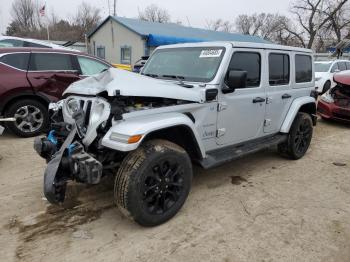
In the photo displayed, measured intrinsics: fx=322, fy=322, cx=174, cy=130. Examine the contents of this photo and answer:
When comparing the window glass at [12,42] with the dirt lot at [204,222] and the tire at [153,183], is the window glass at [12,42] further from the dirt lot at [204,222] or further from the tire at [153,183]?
the tire at [153,183]

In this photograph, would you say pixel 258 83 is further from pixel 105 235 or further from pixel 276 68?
pixel 105 235

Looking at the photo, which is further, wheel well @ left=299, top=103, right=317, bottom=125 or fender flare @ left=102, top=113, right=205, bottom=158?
wheel well @ left=299, top=103, right=317, bottom=125

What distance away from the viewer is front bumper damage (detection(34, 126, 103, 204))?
2828mm

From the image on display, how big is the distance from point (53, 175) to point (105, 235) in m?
0.80

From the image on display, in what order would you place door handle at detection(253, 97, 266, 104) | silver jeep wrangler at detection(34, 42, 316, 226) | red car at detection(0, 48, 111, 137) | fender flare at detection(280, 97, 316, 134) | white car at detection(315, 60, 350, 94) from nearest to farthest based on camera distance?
silver jeep wrangler at detection(34, 42, 316, 226) → door handle at detection(253, 97, 266, 104) → fender flare at detection(280, 97, 316, 134) → red car at detection(0, 48, 111, 137) → white car at detection(315, 60, 350, 94)

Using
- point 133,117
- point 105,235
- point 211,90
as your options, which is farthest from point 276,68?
point 105,235

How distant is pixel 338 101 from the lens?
8.62 m

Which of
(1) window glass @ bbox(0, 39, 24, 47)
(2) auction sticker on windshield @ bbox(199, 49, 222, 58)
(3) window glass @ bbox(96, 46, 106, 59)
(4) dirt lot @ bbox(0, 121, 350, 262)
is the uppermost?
(3) window glass @ bbox(96, 46, 106, 59)

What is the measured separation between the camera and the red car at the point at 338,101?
8383 millimetres

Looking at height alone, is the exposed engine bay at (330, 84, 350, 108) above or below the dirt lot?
above

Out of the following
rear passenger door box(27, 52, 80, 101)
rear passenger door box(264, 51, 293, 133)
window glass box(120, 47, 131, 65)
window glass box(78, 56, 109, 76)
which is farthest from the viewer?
window glass box(120, 47, 131, 65)

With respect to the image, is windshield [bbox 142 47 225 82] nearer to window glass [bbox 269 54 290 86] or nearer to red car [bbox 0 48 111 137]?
window glass [bbox 269 54 290 86]

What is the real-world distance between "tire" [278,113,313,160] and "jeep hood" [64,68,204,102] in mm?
2367

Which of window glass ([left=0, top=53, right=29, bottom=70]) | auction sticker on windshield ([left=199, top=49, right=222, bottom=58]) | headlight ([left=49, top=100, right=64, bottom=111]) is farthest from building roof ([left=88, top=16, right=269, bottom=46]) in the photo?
headlight ([left=49, top=100, right=64, bottom=111])
